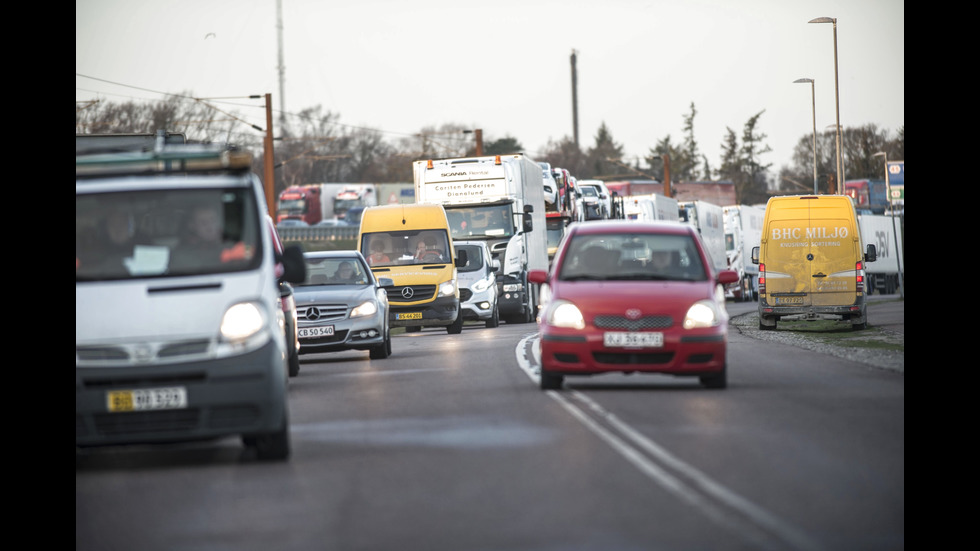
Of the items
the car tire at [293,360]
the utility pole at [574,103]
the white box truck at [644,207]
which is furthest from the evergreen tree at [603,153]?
the car tire at [293,360]

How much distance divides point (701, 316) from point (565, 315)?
1325 millimetres

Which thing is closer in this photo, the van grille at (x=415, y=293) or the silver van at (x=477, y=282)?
the van grille at (x=415, y=293)

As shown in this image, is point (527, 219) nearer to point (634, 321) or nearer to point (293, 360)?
point (293, 360)

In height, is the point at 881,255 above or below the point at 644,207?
below

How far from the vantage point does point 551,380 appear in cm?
→ 1463

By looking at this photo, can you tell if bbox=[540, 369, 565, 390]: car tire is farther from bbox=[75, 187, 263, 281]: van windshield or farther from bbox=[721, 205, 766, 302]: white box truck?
bbox=[721, 205, 766, 302]: white box truck

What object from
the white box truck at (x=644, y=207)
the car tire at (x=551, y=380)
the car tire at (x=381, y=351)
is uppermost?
the white box truck at (x=644, y=207)

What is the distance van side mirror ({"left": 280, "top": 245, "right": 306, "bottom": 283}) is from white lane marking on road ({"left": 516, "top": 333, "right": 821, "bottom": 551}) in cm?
254

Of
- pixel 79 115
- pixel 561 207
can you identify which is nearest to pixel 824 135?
pixel 79 115

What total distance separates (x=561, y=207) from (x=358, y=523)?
34452mm

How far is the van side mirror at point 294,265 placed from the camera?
10.6 metres

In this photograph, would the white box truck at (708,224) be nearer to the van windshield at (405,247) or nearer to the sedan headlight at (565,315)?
the van windshield at (405,247)

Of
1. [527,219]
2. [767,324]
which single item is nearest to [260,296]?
[767,324]

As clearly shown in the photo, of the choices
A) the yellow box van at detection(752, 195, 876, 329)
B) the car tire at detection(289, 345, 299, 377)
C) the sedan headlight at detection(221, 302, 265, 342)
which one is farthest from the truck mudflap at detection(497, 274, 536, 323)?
the sedan headlight at detection(221, 302, 265, 342)
